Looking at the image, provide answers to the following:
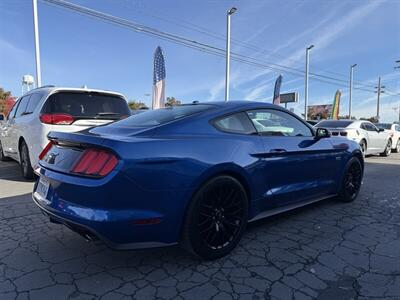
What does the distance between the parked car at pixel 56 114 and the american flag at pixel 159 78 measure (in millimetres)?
10189

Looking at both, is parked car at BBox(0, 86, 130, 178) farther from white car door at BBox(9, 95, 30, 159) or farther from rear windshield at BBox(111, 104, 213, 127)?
rear windshield at BBox(111, 104, 213, 127)

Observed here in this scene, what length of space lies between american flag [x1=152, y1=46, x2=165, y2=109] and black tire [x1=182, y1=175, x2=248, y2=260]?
14033 millimetres

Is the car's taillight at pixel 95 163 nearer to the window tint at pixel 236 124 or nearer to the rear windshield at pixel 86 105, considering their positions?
the window tint at pixel 236 124

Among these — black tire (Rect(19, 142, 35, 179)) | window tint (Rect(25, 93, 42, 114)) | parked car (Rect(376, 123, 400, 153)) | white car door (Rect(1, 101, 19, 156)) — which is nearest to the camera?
window tint (Rect(25, 93, 42, 114))

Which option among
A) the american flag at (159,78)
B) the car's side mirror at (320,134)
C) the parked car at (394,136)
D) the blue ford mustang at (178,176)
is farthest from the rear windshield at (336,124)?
the blue ford mustang at (178,176)

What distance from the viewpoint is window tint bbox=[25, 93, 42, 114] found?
6083 mm

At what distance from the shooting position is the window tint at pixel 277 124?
3.62 m

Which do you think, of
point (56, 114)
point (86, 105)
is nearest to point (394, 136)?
point (86, 105)

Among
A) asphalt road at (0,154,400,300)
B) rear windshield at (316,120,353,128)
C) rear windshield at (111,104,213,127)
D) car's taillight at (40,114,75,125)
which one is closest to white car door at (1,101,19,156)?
car's taillight at (40,114,75,125)

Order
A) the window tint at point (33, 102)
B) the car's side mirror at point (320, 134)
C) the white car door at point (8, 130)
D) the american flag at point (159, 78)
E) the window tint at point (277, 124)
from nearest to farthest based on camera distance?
the window tint at point (277, 124) < the car's side mirror at point (320, 134) < the window tint at point (33, 102) < the white car door at point (8, 130) < the american flag at point (159, 78)

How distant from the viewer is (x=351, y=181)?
201 inches

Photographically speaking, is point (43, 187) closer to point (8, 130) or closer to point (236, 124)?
point (236, 124)

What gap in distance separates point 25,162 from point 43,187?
4.01 metres

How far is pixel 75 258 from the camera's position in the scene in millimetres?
3047
